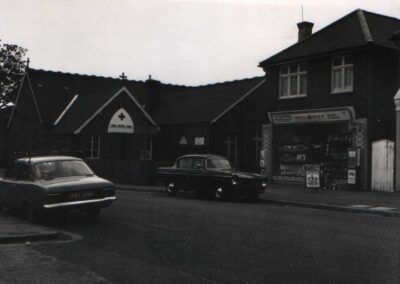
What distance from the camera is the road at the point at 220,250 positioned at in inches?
261

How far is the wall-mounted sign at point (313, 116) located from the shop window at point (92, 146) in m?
13.0

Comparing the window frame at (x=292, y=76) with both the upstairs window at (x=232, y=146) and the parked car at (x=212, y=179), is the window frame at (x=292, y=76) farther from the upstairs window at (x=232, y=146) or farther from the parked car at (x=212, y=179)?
the upstairs window at (x=232, y=146)

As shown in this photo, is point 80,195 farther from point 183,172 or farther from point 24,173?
point 183,172

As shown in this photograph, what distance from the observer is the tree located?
5234 cm

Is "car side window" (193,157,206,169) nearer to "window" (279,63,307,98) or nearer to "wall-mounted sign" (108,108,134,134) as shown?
"window" (279,63,307,98)

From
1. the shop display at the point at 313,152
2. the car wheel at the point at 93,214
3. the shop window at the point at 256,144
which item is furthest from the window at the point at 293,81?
the car wheel at the point at 93,214

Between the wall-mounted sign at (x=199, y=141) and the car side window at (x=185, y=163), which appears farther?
the wall-mounted sign at (x=199, y=141)

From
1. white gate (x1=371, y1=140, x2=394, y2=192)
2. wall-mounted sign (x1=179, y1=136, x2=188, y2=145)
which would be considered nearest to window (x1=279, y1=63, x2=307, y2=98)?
white gate (x1=371, y1=140, x2=394, y2=192)

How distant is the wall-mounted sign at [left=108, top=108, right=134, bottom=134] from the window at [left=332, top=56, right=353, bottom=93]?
15667 millimetres

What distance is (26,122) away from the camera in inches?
1565

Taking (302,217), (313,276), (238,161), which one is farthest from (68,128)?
(313,276)

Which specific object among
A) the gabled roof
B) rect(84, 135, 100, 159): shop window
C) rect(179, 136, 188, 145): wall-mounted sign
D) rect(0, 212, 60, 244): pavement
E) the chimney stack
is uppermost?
the chimney stack

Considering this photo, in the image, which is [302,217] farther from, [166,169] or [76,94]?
[76,94]

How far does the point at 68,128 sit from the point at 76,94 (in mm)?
6892
